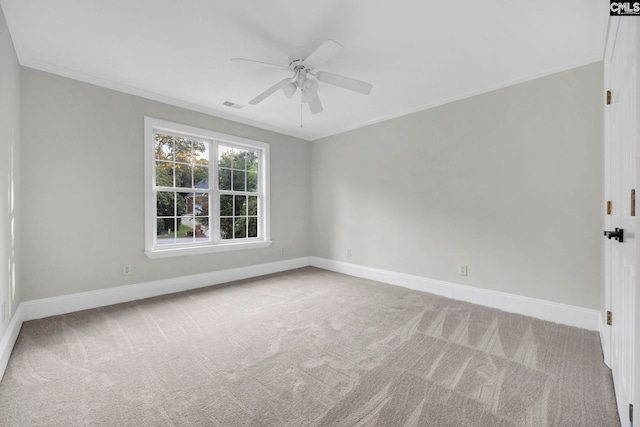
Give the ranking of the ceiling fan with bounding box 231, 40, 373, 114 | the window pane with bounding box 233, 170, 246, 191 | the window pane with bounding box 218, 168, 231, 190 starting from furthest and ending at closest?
the window pane with bounding box 233, 170, 246, 191 < the window pane with bounding box 218, 168, 231, 190 < the ceiling fan with bounding box 231, 40, 373, 114

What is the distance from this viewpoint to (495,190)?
3.14 m

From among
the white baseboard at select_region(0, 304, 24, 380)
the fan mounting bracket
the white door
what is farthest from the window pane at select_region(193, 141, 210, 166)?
the white door

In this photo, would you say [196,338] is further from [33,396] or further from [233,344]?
[33,396]

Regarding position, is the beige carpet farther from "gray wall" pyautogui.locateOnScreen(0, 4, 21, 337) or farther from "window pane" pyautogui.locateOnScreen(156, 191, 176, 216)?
"window pane" pyautogui.locateOnScreen(156, 191, 176, 216)

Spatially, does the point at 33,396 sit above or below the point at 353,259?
below

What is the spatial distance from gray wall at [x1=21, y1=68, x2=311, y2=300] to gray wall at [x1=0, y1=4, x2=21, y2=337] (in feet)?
0.62

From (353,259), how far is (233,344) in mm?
2705

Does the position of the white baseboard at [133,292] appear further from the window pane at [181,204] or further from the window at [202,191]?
the window pane at [181,204]

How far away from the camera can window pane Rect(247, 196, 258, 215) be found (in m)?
4.66

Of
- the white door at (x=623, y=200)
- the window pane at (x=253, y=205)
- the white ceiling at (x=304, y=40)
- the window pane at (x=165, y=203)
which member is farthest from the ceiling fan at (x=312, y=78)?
the window pane at (x=253, y=205)

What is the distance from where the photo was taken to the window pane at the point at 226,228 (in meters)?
4.28

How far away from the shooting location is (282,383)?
1786 mm

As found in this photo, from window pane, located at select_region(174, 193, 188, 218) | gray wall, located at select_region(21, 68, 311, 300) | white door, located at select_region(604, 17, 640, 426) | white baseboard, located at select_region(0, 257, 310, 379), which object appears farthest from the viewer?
window pane, located at select_region(174, 193, 188, 218)

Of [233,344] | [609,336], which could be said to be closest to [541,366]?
[609,336]
